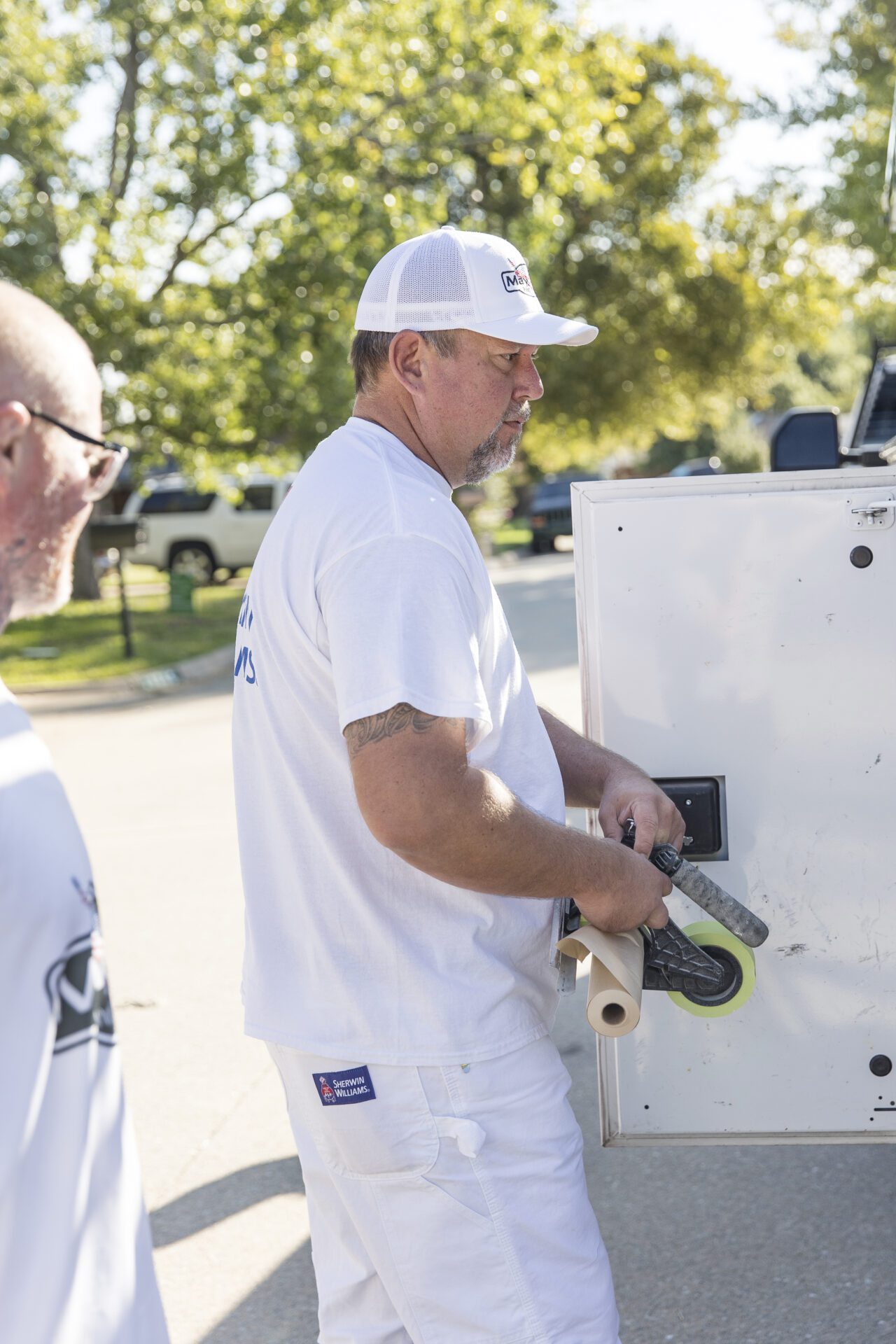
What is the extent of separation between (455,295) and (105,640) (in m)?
15.9

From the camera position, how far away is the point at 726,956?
8.45 ft

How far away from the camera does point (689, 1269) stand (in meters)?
3.45

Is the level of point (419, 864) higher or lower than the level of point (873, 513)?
lower

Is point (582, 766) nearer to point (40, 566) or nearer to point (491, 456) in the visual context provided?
point (491, 456)

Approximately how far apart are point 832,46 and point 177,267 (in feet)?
36.9

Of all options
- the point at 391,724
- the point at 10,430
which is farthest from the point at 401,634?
the point at 10,430

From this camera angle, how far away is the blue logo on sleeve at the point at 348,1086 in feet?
6.73

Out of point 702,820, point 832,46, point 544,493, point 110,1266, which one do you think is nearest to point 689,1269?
point 702,820

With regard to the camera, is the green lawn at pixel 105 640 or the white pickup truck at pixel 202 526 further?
the white pickup truck at pixel 202 526

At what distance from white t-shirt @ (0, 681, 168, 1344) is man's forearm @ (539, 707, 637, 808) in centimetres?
123

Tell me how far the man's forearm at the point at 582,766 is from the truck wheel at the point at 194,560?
83.8ft

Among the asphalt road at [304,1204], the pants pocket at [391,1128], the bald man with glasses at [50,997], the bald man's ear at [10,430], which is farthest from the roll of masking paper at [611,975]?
the asphalt road at [304,1204]

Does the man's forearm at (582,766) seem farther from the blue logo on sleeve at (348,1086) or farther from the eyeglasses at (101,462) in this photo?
the eyeglasses at (101,462)

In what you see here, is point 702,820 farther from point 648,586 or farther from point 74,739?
point 74,739
